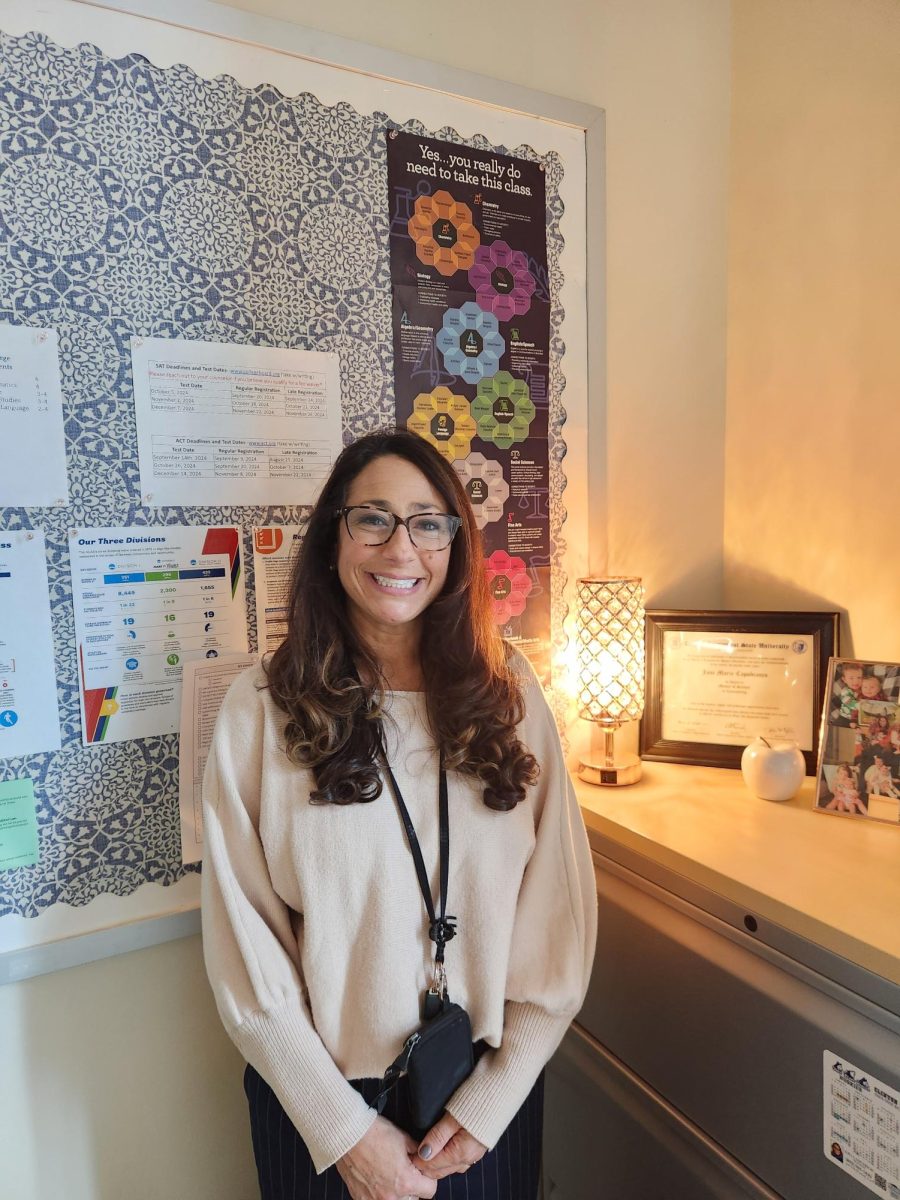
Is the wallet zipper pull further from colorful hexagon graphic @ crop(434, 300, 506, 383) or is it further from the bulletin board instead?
colorful hexagon graphic @ crop(434, 300, 506, 383)

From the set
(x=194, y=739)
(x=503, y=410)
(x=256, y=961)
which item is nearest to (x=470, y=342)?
(x=503, y=410)

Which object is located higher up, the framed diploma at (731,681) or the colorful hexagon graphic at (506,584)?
the colorful hexagon graphic at (506,584)

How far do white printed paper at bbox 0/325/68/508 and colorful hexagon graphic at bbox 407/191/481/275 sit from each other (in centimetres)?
64

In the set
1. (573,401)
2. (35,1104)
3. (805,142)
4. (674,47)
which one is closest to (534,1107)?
(35,1104)

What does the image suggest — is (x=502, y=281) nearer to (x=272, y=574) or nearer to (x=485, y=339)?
(x=485, y=339)

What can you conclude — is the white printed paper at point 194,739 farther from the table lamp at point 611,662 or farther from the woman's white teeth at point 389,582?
the table lamp at point 611,662

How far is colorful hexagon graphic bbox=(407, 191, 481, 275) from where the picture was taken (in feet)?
4.38

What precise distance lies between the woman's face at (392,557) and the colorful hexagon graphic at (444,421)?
0.33 m

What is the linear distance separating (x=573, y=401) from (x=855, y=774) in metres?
0.87

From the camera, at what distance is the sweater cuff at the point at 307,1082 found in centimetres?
91

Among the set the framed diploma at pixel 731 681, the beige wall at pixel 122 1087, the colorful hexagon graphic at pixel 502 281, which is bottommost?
the beige wall at pixel 122 1087

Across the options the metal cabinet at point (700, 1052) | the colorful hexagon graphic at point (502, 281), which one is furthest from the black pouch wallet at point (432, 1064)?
the colorful hexagon graphic at point (502, 281)

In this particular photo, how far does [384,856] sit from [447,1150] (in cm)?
39

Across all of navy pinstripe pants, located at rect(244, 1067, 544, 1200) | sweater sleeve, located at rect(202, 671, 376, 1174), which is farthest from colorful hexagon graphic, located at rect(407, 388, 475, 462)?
navy pinstripe pants, located at rect(244, 1067, 544, 1200)
